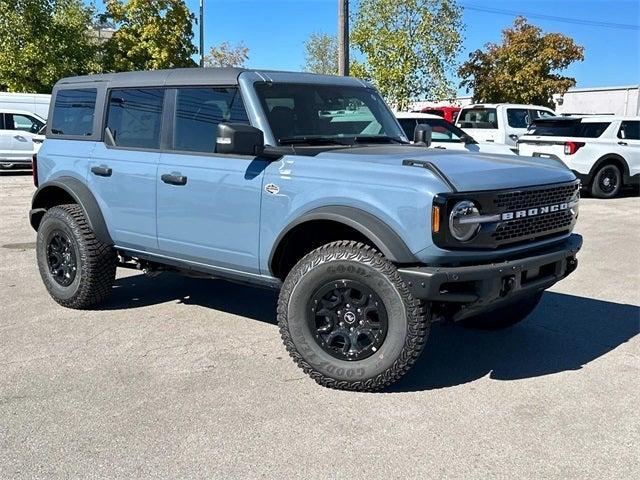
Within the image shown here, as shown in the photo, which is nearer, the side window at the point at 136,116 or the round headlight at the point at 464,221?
the round headlight at the point at 464,221

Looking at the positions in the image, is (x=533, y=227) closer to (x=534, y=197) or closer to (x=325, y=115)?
(x=534, y=197)

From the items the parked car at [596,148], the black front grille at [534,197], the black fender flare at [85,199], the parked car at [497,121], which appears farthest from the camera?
the parked car at [497,121]

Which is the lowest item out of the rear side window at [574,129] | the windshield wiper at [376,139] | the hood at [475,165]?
the hood at [475,165]

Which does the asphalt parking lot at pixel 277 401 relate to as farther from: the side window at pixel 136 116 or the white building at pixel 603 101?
the white building at pixel 603 101

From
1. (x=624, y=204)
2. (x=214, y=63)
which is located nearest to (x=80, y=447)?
(x=624, y=204)

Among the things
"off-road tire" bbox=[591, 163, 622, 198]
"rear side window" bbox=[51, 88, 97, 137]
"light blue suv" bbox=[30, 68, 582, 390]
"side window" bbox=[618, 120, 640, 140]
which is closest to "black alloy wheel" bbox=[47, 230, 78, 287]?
"light blue suv" bbox=[30, 68, 582, 390]

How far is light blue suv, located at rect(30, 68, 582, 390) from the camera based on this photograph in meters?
3.60

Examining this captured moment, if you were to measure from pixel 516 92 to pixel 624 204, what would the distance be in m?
15.9

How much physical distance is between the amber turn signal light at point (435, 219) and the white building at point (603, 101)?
112 feet

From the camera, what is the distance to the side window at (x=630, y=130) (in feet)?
45.3

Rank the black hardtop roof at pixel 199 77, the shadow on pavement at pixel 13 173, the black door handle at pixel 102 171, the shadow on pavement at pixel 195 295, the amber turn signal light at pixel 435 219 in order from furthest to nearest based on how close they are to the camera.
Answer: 1. the shadow on pavement at pixel 13 173
2. the shadow on pavement at pixel 195 295
3. the black door handle at pixel 102 171
4. the black hardtop roof at pixel 199 77
5. the amber turn signal light at pixel 435 219

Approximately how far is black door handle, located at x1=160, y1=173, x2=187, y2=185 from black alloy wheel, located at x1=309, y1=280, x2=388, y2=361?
4.36 ft

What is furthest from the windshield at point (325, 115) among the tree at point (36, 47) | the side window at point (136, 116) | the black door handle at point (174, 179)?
the tree at point (36, 47)

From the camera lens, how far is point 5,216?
10641mm
